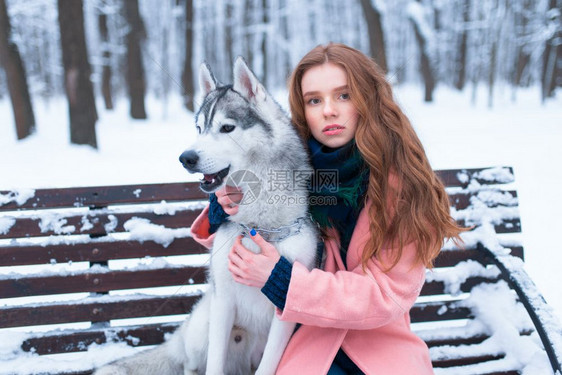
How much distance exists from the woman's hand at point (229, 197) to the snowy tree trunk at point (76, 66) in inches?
277

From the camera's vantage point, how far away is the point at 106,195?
238 centimetres

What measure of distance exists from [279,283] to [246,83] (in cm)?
97

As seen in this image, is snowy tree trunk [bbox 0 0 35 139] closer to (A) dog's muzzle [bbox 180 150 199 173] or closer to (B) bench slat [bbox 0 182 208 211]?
(B) bench slat [bbox 0 182 208 211]

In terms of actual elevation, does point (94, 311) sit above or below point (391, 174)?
below

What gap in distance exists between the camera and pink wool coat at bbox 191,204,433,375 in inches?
63.6

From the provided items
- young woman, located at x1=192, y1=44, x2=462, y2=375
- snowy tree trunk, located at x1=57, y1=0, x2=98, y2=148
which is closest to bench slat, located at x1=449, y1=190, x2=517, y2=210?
young woman, located at x1=192, y1=44, x2=462, y2=375

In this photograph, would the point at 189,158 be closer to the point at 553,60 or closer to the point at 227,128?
the point at 227,128

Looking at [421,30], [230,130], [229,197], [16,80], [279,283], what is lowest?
[279,283]

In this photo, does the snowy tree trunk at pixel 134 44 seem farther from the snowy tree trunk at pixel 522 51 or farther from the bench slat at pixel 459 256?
the snowy tree trunk at pixel 522 51

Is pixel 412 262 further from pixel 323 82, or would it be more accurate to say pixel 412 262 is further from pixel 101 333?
pixel 101 333

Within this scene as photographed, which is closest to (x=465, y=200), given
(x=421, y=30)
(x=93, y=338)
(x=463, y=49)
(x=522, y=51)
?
(x=93, y=338)

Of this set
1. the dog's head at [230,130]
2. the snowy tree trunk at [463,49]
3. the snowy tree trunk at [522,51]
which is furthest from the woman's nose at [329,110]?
the snowy tree trunk at [522,51]

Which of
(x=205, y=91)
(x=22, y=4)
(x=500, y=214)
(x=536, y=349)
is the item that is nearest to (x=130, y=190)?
(x=205, y=91)

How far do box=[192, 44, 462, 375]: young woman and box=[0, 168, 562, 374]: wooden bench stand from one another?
0.74m
